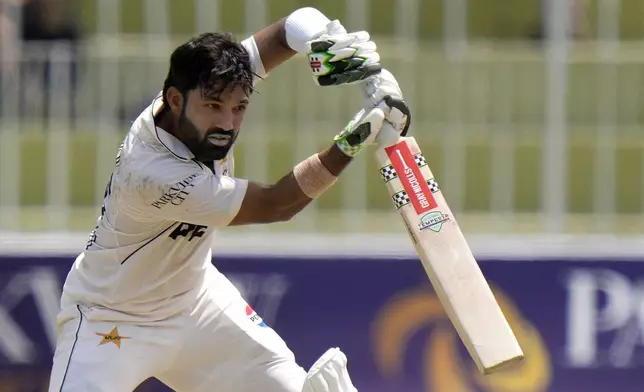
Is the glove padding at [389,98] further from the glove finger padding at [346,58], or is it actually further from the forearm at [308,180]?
the forearm at [308,180]

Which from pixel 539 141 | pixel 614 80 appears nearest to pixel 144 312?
pixel 539 141

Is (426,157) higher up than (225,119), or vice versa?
(225,119)

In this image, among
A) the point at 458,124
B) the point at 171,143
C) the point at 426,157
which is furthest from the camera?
the point at 458,124

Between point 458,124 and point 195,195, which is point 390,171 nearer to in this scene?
point 195,195

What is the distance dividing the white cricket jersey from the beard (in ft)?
0.08

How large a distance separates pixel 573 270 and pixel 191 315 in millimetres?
2259

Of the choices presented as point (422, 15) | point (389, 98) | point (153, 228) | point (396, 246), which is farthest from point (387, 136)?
point (422, 15)

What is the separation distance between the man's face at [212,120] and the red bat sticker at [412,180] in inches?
20.8

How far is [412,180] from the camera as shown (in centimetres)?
415

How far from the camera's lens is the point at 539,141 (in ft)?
20.8

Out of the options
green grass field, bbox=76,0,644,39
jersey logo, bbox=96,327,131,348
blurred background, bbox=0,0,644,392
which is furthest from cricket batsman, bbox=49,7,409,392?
green grass field, bbox=76,0,644,39

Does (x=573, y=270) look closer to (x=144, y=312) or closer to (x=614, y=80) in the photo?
(x=614, y=80)

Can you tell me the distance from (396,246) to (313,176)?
82.7 inches

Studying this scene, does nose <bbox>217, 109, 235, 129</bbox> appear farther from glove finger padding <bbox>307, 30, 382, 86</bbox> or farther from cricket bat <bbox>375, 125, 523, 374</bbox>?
cricket bat <bbox>375, 125, 523, 374</bbox>
